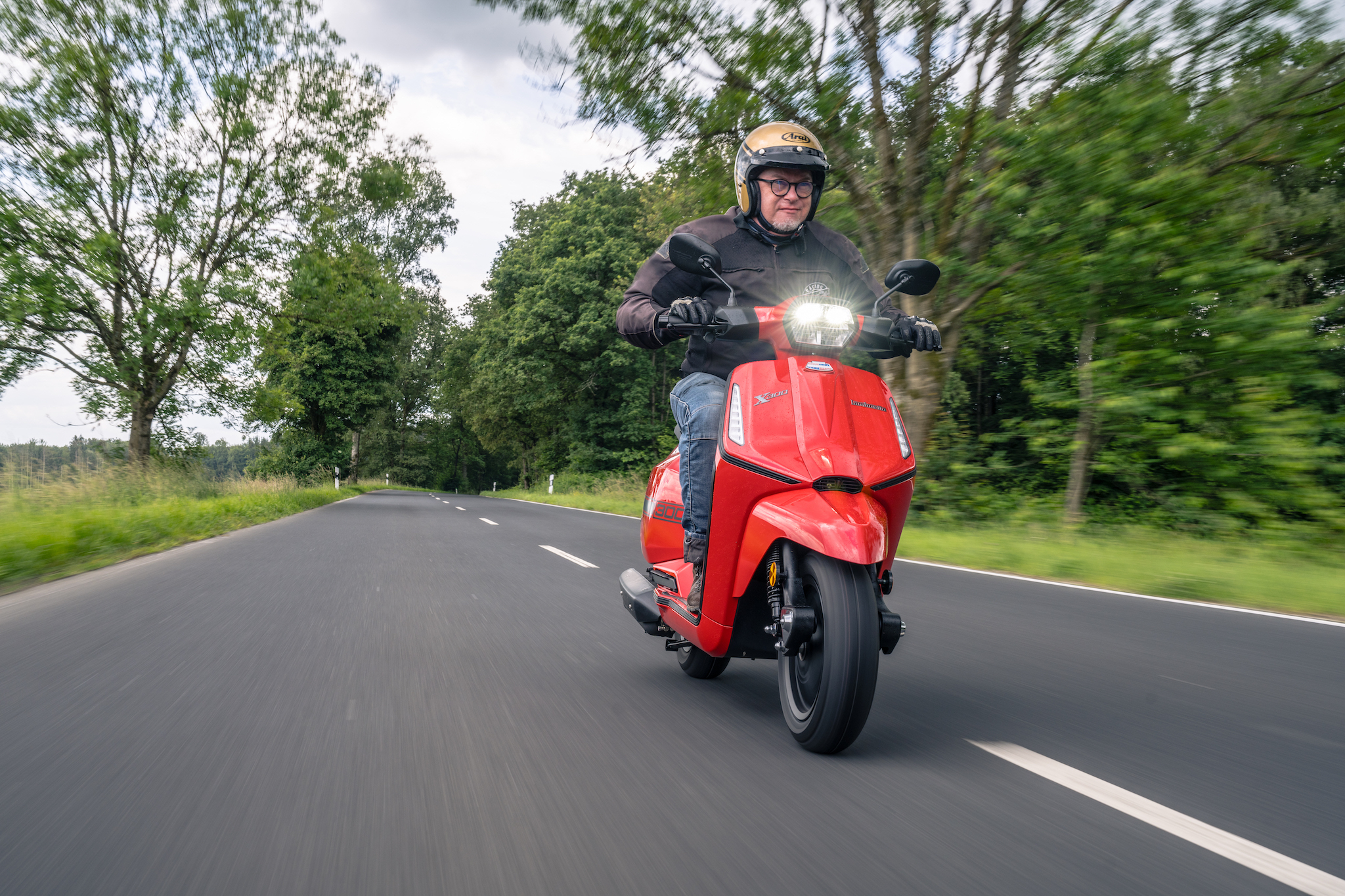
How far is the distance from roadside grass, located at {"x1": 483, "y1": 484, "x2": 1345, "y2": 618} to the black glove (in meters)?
4.42

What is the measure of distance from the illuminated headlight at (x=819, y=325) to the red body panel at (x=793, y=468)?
7cm

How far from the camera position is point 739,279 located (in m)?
3.36

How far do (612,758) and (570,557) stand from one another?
19.6ft

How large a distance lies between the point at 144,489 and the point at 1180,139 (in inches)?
654

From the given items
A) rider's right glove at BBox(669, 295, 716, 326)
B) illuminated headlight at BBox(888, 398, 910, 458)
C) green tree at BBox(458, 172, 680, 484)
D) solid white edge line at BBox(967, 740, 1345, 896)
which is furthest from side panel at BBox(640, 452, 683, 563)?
green tree at BBox(458, 172, 680, 484)

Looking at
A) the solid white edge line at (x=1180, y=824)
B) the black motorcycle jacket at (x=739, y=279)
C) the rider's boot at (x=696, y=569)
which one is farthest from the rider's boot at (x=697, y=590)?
the solid white edge line at (x=1180, y=824)

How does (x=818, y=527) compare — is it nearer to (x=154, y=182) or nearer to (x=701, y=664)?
(x=701, y=664)

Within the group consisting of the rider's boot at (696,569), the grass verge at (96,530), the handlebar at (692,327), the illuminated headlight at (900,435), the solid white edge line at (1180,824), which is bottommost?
the solid white edge line at (1180,824)

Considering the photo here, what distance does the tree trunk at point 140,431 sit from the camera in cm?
1845

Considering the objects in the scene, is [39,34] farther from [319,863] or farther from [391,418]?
[391,418]

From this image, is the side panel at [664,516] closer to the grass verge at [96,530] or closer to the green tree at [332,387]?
the grass verge at [96,530]

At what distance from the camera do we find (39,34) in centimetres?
1630

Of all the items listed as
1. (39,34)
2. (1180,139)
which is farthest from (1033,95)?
(39,34)

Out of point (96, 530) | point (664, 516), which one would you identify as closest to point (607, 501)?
point (96, 530)
